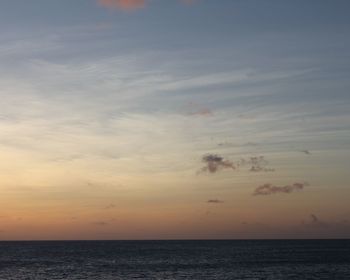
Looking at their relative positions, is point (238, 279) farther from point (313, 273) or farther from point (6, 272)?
point (6, 272)

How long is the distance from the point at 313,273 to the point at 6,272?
60469mm

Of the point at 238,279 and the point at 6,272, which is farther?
the point at 6,272

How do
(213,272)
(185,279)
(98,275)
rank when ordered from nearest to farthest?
(185,279) → (98,275) → (213,272)

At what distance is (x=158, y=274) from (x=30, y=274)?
24817 millimetres

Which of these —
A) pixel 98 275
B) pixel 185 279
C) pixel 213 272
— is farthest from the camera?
pixel 213 272

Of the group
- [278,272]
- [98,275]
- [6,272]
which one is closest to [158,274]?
[98,275]

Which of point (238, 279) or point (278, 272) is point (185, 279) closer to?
point (238, 279)

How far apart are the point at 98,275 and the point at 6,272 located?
22025 mm

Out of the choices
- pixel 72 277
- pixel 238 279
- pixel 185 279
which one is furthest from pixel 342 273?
pixel 72 277

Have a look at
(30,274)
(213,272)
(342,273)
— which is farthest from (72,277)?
(342,273)

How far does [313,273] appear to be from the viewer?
4006 inches

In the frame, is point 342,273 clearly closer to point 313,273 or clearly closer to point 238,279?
point 313,273

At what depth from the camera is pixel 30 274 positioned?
105125mm

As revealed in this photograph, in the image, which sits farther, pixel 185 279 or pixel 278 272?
pixel 278 272
